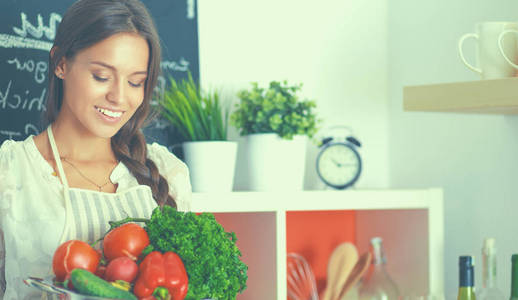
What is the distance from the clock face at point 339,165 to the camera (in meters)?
1.89

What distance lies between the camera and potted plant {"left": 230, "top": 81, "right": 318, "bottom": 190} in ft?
5.67

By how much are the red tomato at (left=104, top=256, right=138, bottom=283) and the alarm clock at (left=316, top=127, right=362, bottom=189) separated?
3.01ft

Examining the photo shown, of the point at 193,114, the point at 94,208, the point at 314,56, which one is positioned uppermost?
the point at 314,56

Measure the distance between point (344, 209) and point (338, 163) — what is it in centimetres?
13

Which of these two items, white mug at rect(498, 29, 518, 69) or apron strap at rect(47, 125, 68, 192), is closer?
apron strap at rect(47, 125, 68, 192)

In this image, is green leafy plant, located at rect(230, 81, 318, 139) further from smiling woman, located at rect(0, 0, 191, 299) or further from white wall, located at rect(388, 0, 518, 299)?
white wall, located at rect(388, 0, 518, 299)

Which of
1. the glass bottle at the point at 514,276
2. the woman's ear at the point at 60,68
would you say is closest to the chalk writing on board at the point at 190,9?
the woman's ear at the point at 60,68

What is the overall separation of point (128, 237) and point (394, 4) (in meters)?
1.34

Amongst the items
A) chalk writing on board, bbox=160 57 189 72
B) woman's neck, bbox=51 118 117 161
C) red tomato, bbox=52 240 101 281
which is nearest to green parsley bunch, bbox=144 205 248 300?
red tomato, bbox=52 240 101 281

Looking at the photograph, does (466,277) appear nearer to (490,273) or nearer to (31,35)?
(490,273)

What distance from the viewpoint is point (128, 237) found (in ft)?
3.62

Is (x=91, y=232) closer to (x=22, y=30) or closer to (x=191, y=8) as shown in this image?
(x=22, y=30)

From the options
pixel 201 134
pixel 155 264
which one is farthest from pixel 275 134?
pixel 155 264

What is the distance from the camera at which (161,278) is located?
103cm
